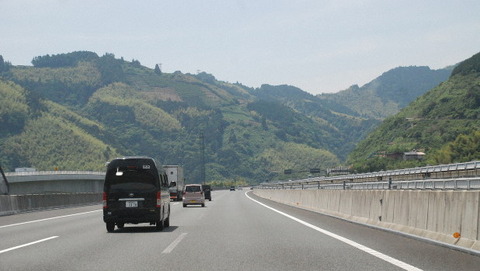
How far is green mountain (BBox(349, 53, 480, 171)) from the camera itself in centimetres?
15693

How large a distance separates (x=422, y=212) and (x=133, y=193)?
836 centimetres

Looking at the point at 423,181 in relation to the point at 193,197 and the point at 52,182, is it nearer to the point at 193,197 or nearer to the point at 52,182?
the point at 193,197

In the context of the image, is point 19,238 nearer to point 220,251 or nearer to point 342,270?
point 220,251

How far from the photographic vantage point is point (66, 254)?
11.9 meters

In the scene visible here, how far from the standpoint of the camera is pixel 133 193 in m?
17.8

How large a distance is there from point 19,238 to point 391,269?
1019 cm

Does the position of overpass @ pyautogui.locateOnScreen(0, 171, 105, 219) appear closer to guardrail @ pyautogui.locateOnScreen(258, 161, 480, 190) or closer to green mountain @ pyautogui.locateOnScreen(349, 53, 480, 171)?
guardrail @ pyautogui.locateOnScreen(258, 161, 480, 190)

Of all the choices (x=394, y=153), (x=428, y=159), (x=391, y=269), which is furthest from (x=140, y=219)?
(x=394, y=153)

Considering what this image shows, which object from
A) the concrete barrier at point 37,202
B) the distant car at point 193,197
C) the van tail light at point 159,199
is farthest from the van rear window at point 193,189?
the van tail light at point 159,199

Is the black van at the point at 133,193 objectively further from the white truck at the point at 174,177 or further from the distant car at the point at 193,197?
the white truck at the point at 174,177

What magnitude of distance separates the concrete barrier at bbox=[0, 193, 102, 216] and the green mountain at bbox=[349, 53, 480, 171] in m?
104

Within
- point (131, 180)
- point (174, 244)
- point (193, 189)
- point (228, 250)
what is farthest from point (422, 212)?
point (193, 189)

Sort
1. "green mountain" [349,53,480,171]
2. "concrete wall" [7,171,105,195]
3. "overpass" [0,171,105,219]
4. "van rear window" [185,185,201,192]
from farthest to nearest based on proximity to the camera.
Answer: "green mountain" [349,53,480,171]
"concrete wall" [7,171,105,195]
"van rear window" [185,185,201,192]
"overpass" [0,171,105,219]

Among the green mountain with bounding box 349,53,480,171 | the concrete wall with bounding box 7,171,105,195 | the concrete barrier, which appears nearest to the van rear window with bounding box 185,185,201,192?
the concrete barrier
